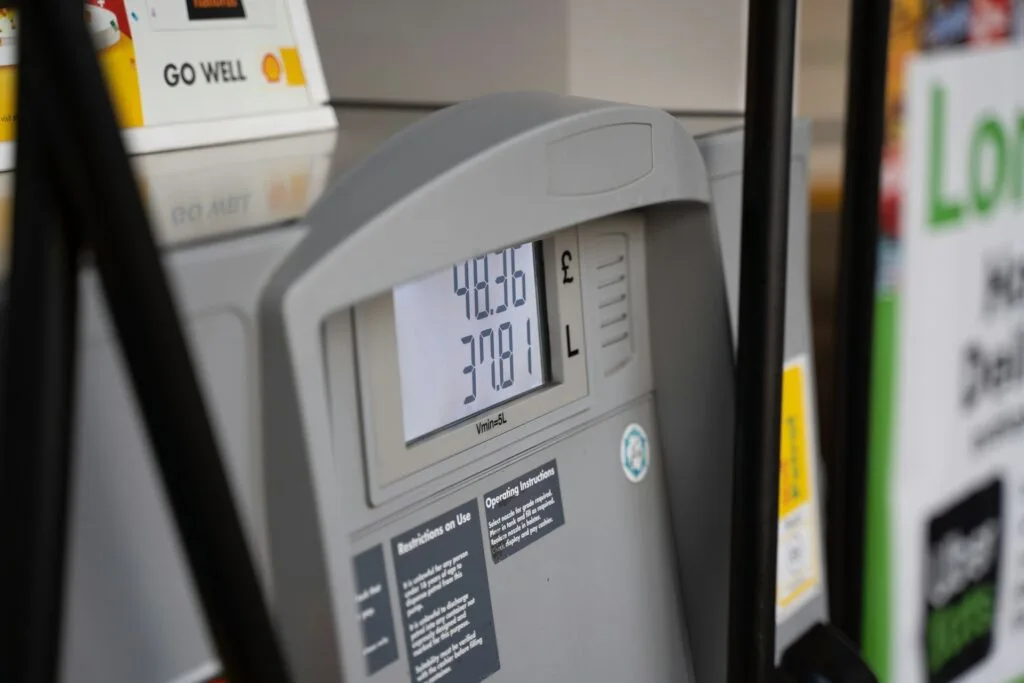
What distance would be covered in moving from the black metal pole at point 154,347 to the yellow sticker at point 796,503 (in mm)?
535

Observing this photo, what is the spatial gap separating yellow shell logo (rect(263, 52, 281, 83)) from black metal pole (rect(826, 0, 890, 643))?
0.46 meters

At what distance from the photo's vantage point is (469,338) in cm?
62

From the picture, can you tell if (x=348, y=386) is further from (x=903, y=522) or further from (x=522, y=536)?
(x=903, y=522)

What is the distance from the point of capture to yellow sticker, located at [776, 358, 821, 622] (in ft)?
2.68

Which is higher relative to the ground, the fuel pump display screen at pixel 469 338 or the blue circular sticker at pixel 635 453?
the fuel pump display screen at pixel 469 338

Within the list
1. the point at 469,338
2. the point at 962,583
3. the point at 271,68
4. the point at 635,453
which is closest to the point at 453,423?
the point at 469,338

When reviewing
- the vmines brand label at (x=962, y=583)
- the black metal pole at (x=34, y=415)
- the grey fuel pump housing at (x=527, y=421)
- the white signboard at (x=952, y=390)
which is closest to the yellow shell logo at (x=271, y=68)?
the grey fuel pump housing at (x=527, y=421)

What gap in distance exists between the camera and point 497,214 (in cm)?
54

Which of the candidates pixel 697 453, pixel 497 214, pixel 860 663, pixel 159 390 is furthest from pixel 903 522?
pixel 159 390

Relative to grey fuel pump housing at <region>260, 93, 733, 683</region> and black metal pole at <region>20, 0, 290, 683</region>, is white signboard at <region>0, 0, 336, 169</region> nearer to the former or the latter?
grey fuel pump housing at <region>260, 93, 733, 683</region>

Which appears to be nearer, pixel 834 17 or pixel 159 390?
pixel 159 390

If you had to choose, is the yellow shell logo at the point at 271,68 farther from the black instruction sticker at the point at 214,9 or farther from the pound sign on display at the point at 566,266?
the pound sign on display at the point at 566,266

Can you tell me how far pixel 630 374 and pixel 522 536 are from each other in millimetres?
151

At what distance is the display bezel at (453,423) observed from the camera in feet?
1.81
